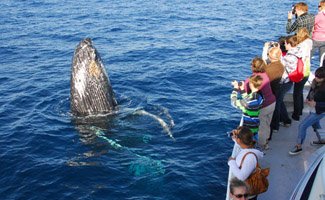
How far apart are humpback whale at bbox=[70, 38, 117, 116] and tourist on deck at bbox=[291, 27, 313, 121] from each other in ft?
20.8

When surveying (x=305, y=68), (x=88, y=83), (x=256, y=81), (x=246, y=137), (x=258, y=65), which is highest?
(x=258, y=65)

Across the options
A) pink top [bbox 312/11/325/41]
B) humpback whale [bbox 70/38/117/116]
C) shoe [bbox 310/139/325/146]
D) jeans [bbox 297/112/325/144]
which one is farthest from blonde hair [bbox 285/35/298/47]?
humpback whale [bbox 70/38/117/116]

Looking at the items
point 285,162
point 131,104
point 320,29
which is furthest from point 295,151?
point 131,104

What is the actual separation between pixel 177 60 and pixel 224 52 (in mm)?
2966

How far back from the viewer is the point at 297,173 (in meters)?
9.20

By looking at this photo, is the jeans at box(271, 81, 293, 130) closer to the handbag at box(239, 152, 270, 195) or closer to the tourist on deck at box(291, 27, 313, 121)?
the tourist on deck at box(291, 27, 313, 121)

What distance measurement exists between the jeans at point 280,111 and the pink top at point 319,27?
11.9ft

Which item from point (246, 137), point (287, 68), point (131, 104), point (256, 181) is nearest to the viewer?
point (256, 181)

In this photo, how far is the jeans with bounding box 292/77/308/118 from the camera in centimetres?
1087

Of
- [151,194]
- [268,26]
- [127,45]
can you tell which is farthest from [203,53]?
[151,194]

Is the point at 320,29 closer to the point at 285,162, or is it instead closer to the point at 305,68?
the point at 305,68

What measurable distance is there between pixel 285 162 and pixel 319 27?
18.7 ft

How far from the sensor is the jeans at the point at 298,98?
35.7 feet

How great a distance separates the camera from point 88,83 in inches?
555
